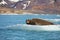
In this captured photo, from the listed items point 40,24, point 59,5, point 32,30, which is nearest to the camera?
point 32,30

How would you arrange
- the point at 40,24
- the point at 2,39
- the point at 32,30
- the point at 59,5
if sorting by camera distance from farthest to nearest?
1. the point at 59,5
2. the point at 40,24
3. the point at 32,30
4. the point at 2,39

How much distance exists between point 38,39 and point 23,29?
11.7 ft

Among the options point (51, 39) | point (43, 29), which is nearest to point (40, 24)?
point (43, 29)

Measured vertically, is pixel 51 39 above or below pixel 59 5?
below

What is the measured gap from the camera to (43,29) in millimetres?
12648

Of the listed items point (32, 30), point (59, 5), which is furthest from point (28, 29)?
point (59, 5)

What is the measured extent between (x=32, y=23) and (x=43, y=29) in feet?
6.42

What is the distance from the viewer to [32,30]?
1244cm

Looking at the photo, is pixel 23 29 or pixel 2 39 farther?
pixel 23 29

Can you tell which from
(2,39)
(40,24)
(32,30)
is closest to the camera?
(2,39)

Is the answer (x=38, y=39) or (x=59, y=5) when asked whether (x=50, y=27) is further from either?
(x=59, y=5)

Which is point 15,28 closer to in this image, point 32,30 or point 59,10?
point 32,30

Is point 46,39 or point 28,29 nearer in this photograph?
point 46,39

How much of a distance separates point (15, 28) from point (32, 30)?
1.31m
